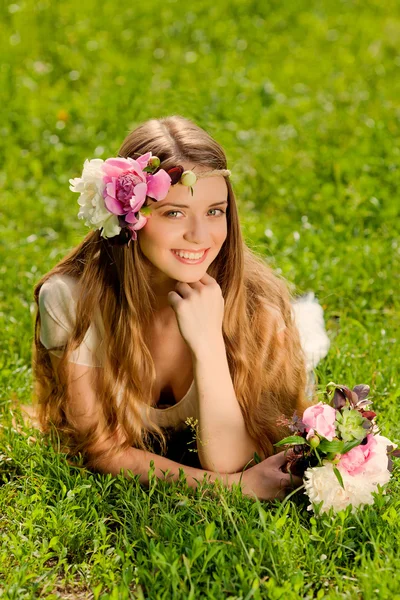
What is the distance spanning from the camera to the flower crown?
271 centimetres

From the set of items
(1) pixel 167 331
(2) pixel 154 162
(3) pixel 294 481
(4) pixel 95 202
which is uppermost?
(2) pixel 154 162

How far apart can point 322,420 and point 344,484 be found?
20 centimetres

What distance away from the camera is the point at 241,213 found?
5000 millimetres

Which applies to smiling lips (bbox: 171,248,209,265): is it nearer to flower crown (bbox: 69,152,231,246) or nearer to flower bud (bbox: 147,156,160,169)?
flower crown (bbox: 69,152,231,246)

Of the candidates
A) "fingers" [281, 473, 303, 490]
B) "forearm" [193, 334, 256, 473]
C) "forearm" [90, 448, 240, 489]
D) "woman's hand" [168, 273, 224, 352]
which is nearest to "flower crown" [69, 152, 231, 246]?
"woman's hand" [168, 273, 224, 352]

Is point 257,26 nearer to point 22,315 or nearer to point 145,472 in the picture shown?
point 22,315

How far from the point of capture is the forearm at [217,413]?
2.94 meters

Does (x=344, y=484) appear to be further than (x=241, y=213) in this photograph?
No

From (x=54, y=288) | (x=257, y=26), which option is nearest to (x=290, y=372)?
(x=54, y=288)

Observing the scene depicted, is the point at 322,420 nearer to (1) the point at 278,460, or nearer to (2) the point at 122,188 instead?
(1) the point at 278,460

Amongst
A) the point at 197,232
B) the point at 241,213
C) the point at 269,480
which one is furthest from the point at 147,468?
the point at 241,213

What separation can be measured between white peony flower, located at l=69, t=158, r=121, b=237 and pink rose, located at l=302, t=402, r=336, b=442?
31.4 inches

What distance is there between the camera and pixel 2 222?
5.00m

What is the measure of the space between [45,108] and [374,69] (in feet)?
7.92
